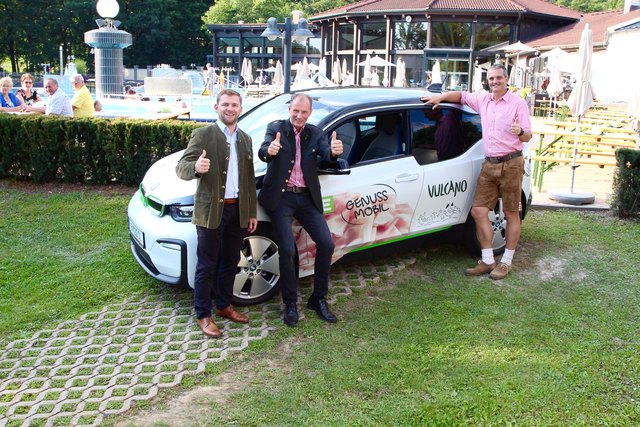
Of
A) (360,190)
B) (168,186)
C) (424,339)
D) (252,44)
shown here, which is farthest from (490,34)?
(424,339)

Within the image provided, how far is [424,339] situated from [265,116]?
8.77 ft

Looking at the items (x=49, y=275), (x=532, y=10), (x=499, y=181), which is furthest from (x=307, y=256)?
(x=532, y=10)

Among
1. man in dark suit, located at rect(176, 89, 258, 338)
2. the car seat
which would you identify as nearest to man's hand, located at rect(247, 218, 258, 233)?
man in dark suit, located at rect(176, 89, 258, 338)

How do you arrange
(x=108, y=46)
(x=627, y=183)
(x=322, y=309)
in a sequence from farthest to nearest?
(x=108, y=46), (x=627, y=183), (x=322, y=309)

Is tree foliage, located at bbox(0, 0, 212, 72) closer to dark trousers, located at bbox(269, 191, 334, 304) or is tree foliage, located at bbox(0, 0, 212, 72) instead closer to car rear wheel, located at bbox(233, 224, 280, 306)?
car rear wheel, located at bbox(233, 224, 280, 306)

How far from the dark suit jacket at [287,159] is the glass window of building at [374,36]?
1550 inches

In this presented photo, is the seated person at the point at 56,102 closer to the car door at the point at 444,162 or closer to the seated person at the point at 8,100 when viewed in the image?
the seated person at the point at 8,100

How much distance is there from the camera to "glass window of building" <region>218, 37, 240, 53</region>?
202 feet

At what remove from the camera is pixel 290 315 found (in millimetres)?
5059

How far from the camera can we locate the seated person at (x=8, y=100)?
424 inches

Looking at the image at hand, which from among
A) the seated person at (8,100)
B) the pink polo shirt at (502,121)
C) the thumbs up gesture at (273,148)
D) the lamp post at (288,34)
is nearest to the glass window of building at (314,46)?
the lamp post at (288,34)

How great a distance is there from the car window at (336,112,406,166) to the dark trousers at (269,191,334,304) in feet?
2.89

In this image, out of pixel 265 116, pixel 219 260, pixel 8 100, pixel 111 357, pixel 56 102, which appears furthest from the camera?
pixel 8 100

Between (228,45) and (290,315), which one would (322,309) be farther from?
(228,45)
